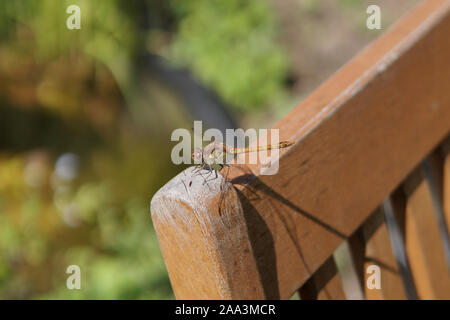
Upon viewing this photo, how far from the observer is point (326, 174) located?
0.62 metres

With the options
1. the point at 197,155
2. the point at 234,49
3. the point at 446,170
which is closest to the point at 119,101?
the point at 234,49

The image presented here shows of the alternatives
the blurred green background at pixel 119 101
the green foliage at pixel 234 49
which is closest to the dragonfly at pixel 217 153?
the blurred green background at pixel 119 101

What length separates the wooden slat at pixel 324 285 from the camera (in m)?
0.65

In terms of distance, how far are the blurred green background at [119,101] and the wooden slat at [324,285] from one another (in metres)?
1.54

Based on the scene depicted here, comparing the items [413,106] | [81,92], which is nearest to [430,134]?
[413,106]

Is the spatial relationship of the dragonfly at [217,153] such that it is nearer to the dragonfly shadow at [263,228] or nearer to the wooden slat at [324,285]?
the dragonfly shadow at [263,228]

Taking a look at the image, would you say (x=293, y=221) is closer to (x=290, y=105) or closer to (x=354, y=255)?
(x=354, y=255)

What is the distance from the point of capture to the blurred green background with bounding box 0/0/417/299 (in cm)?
241

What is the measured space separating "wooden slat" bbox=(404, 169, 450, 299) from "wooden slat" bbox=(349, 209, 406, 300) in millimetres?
100

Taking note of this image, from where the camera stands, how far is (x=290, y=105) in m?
3.26

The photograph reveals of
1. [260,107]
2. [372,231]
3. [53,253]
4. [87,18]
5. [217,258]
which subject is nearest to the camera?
[217,258]

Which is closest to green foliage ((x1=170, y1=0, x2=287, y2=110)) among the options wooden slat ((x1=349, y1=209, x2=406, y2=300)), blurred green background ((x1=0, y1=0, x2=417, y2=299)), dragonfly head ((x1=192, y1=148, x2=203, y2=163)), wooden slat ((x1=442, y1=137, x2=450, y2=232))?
blurred green background ((x1=0, y1=0, x2=417, y2=299))

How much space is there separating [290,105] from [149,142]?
1078mm
